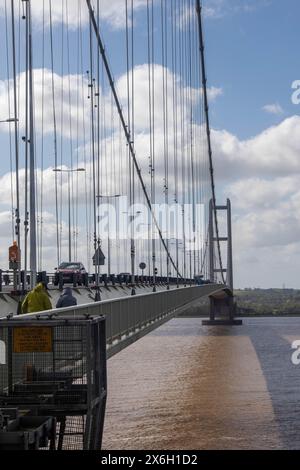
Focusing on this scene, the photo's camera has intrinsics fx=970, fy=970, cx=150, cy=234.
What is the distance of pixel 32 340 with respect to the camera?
9484 mm

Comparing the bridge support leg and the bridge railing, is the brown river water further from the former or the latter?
the bridge support leg

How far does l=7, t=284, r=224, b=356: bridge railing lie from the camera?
41.4 feet

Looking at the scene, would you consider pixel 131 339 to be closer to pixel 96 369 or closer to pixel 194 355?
pixel 96 369

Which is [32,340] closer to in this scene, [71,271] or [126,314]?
[126,314]

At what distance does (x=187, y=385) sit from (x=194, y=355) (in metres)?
20.7

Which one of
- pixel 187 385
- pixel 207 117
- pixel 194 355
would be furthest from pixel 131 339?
pixel 207 117

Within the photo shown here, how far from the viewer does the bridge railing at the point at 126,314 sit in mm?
12616

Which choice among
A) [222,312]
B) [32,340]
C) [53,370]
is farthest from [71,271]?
[222,312]

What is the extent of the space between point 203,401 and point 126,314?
12.1 m

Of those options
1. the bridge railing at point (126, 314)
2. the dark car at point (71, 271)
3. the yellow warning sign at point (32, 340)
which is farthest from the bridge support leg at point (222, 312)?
the yellow warning sign at point (32, 340)

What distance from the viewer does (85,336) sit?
975 centimetres

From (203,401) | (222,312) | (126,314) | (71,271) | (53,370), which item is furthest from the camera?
(222,312)

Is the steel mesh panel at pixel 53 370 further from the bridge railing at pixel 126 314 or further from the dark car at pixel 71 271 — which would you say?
the dark car at pixel 71 271

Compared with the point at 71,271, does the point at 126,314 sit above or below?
below
